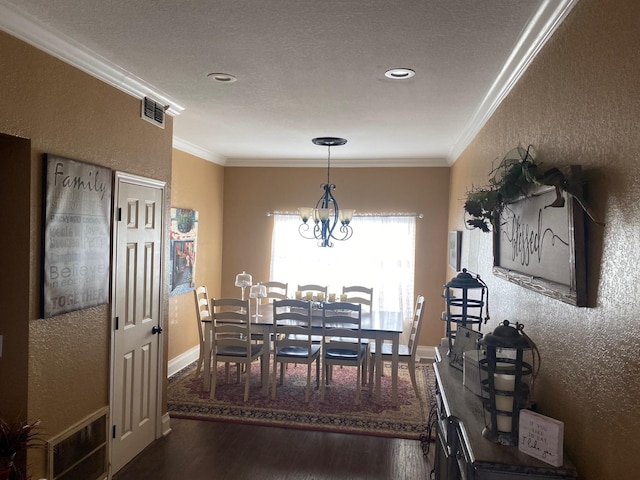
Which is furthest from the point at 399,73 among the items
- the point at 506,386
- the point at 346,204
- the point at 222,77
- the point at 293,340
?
the point at 346,204

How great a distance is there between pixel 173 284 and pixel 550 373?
14.1 feet

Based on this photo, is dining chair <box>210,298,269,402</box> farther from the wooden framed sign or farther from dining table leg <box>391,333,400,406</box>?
the wooden framed sign

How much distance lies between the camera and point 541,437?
64.2 inches

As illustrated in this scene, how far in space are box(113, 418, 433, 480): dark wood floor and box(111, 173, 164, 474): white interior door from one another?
9.4 inches

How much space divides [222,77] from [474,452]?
2600 millimetres

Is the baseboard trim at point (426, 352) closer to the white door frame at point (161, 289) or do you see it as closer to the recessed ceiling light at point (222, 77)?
the white door frame at point (161, 289)

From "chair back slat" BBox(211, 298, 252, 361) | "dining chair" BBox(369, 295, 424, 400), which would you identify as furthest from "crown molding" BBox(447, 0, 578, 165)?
"chair back slat" BBox(211, 298, 252, 361)

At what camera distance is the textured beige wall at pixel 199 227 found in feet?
18.2

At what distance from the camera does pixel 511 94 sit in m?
2.85

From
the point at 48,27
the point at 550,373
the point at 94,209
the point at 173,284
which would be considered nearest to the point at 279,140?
the point at 173,284

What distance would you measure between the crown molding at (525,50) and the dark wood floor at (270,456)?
2.66 meters

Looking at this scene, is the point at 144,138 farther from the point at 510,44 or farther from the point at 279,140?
the point at 510,44

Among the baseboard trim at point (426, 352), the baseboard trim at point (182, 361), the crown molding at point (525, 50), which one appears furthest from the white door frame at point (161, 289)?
the baseboard trim at point (426, 352)

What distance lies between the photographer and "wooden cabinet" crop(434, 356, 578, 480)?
5.22ft
